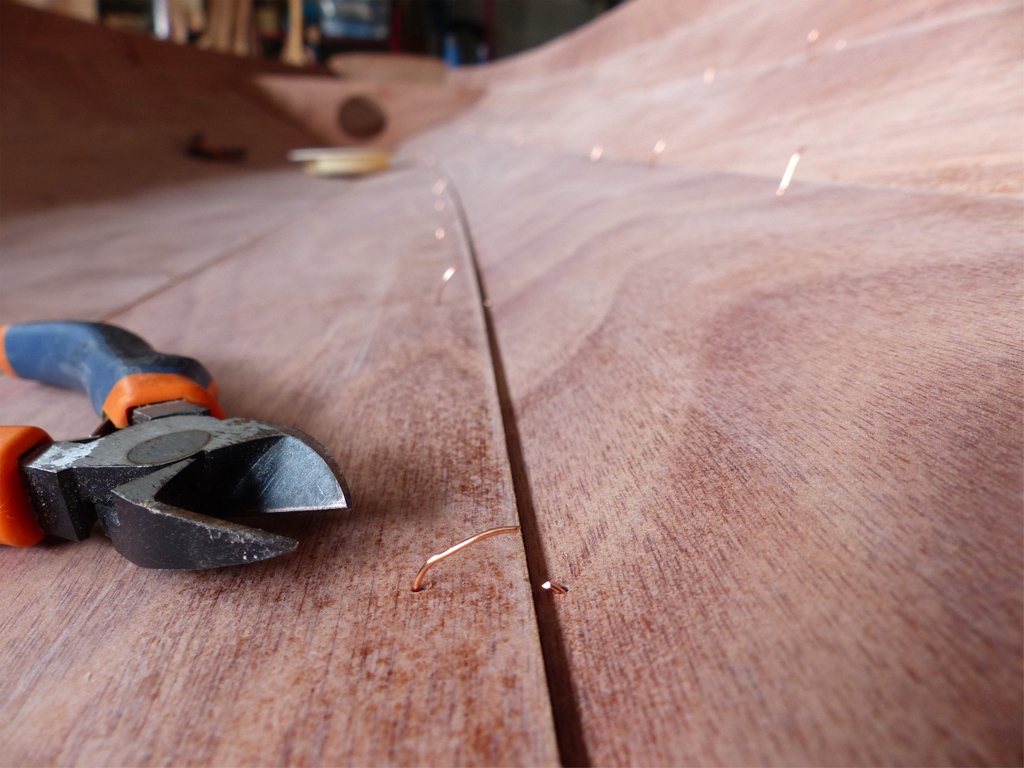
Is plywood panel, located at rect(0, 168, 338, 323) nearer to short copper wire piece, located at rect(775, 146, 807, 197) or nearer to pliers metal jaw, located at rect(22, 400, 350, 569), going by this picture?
pliers metal jaw, located at rect(22, 400, 350, 569)

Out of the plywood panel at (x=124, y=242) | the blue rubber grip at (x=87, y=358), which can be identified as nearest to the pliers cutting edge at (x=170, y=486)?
the blue rubber grip at (x=87, y=358)

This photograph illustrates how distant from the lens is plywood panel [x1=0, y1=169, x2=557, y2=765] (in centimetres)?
31

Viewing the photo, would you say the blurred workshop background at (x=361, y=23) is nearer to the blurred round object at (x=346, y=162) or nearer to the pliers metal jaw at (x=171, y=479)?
the blurred round object at (x=346, y=162)

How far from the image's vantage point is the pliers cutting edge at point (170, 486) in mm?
386

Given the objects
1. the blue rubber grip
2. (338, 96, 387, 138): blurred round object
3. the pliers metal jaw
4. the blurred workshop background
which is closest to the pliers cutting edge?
the pliers metal jaw

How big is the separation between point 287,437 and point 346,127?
13.0 ft

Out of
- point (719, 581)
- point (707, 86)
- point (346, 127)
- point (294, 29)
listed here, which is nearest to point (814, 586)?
point (719, 581)

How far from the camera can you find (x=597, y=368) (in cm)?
62

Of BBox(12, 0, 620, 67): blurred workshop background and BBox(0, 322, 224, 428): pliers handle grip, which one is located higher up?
BBox(12, 0, 620, 67): blurred workshop background

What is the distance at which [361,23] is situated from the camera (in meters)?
8.34

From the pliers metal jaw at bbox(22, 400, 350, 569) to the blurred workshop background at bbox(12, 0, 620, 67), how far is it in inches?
287

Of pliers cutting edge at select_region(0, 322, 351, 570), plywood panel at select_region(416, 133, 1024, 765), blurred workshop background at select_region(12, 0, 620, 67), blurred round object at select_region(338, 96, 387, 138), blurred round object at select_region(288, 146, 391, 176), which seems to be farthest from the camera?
blurred workshop background at select_region(12, 0, 620, 67)

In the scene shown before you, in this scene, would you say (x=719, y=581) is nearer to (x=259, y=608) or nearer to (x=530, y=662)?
(x=530, y=662)

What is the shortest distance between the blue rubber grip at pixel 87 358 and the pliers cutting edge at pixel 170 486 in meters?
0.11
